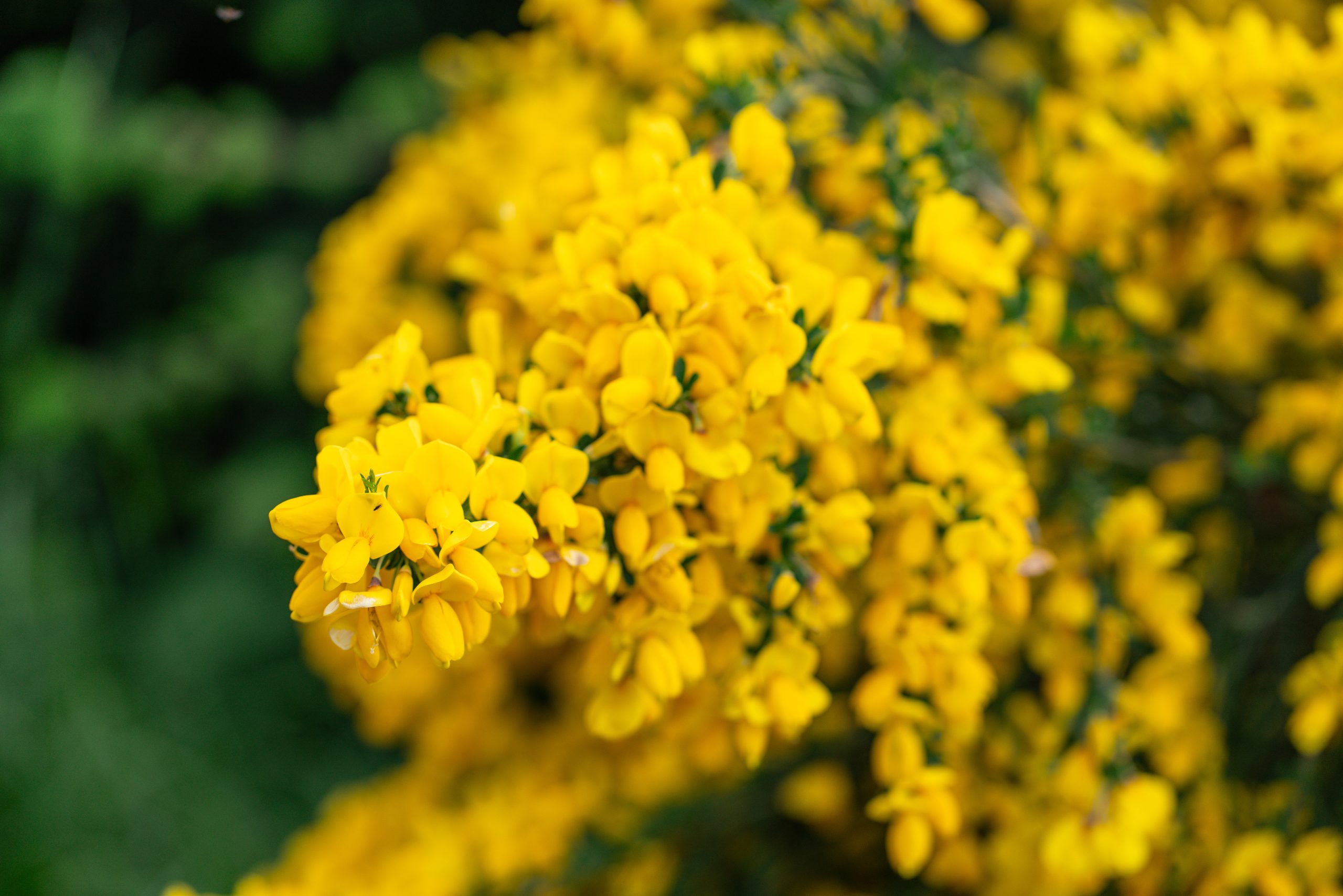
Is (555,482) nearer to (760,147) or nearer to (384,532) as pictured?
(384,532)

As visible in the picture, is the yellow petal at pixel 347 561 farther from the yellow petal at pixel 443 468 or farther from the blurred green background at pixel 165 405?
the blurred green background at pixel 165 405

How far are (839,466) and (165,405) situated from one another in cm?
181

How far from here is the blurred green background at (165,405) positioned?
6.43 ft

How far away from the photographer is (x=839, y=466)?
2.59ft

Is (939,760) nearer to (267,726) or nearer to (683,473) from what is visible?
(683,473)

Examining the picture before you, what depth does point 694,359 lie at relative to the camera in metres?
0.71

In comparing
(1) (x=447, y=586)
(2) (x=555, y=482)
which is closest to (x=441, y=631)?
(1) (x=447, y=586)

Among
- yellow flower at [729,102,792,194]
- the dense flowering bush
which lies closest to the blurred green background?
the dense flowering bush

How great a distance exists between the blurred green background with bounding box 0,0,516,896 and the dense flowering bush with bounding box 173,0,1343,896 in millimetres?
693

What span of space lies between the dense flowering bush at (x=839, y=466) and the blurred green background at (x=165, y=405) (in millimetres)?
693

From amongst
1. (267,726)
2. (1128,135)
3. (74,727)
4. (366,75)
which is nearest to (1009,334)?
(1128,135)

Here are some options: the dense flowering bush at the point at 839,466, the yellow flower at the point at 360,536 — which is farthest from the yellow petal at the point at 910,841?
the yellow flower at the point at 360,536

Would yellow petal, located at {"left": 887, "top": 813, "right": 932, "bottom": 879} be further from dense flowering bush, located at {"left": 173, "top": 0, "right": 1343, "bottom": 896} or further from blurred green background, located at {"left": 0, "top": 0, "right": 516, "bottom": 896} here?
blurred green background, located at {"left": 0, "top": 0, "right": 516, "bottom": 896}

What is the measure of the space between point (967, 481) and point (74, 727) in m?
2.05
